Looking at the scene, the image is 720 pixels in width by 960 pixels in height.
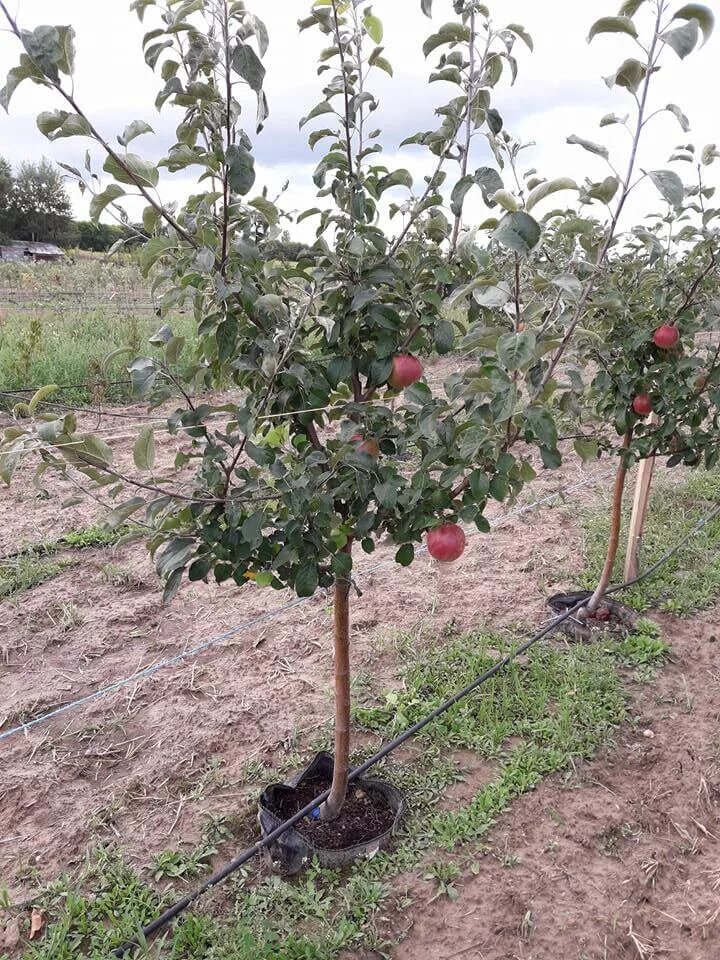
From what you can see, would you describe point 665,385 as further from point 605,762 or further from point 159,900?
point 159,900

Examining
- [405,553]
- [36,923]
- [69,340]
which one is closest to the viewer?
[405,553]

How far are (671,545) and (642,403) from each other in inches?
57.4

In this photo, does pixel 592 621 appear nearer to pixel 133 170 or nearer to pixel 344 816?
pixel 344 816

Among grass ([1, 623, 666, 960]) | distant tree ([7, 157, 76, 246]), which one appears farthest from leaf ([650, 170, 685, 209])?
distant tree ([7, 157, 76, 246])

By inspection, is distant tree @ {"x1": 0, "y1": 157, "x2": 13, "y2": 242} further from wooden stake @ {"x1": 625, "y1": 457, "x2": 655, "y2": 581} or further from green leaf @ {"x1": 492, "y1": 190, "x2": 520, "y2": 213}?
green leaf @ {"x1": 492, "y1": 190, "x2": 520, "y2": 213}

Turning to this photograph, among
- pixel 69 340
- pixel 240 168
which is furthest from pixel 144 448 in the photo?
pixel 69 340

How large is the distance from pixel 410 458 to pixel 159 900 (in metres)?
1.38

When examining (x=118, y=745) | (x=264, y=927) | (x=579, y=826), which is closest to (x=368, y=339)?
(x=264, y=927)

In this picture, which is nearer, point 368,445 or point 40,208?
point 368,445

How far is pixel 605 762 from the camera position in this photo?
2414 millimetres

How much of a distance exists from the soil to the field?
7cm

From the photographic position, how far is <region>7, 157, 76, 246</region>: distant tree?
3080 cm

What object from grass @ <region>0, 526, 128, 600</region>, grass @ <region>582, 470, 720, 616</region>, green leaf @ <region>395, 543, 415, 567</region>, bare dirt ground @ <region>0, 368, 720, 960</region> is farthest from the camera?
grass @ <region>0, 526, 128, 600</region>

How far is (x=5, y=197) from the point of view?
3003cm
